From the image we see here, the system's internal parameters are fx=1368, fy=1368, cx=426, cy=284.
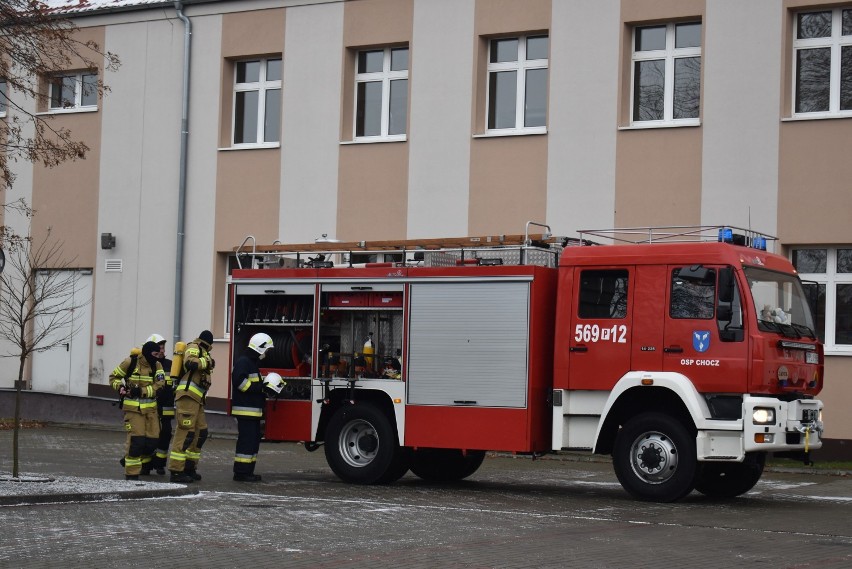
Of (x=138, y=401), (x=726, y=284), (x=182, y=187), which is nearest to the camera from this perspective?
(x=726, y=284)

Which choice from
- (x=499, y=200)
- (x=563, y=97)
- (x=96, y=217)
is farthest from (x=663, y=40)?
(x=96, y=217)

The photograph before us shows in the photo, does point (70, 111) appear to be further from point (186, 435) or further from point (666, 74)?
point (186, 435)

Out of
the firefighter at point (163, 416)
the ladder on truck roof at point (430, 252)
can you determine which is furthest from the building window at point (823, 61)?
the firefighter at point (163, 416)

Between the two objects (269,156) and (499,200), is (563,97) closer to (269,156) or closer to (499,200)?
(499,200)

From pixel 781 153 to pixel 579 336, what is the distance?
291 inches

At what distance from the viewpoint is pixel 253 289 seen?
16.7 meters

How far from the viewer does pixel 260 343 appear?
15695 millimetres

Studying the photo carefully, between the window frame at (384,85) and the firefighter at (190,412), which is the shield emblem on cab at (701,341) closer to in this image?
the firefighter at (190,412)

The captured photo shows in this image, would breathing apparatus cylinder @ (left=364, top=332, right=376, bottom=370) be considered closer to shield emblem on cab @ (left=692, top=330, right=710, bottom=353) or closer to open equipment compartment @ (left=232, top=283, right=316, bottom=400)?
open equipment compartment @ (left=232, top=283, right=316, bottom=400)

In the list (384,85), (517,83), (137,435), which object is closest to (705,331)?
(137,435)

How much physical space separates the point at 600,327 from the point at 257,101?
1290cm

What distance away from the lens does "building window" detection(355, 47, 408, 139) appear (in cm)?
2395

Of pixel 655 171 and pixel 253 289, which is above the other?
pixel 655 171

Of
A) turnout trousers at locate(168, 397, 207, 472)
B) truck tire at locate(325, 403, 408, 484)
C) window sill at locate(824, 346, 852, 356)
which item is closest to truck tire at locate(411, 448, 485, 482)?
truck tire at locate(325, 403, 408, 484)
